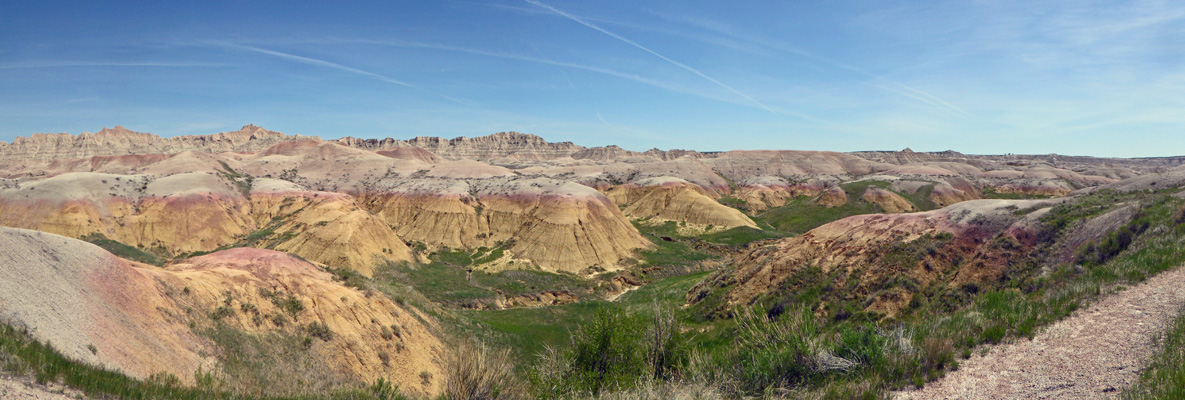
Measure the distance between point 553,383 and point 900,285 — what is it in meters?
20.8

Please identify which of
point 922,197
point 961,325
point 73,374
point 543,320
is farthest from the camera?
point 922,197

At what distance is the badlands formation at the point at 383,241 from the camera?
1678 cm

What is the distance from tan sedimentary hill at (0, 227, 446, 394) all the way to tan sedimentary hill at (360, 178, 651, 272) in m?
32.8

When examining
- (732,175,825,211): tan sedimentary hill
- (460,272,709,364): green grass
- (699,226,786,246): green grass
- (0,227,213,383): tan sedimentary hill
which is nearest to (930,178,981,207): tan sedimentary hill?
(732,175,825,211): tan sedimentary hill

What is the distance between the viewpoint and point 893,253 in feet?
94.6

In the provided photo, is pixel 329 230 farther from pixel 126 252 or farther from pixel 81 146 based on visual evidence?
pixel 81 146

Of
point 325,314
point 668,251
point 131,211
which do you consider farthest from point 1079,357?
point 131,211

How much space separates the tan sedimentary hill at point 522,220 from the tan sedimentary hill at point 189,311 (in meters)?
32.8

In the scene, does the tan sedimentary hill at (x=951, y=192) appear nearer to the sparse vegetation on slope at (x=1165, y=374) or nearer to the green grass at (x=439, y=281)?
the green grass at (x=439, y=281)

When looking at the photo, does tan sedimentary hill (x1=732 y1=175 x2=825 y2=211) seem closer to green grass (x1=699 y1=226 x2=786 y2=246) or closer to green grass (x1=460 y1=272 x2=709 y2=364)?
green grass (x1=699 y1=226 x2=786 y2=246)

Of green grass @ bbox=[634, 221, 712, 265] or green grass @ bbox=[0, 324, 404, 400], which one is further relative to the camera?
green grass @ bbox=[634, 221, 712, 265]

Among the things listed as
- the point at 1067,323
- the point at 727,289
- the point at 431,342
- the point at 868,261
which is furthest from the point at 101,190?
the point at 1067,323

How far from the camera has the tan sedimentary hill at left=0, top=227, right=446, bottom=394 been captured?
13789 mm

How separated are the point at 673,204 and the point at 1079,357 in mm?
82396
